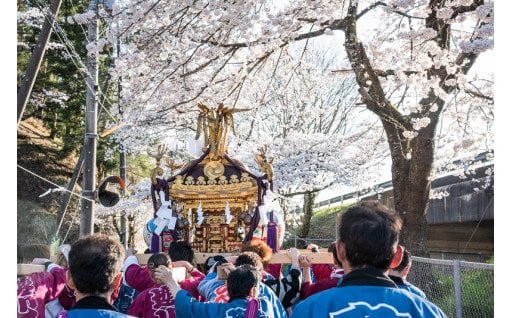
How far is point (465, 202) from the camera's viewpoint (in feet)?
29.0

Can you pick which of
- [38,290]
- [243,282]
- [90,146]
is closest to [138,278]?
[38,290]

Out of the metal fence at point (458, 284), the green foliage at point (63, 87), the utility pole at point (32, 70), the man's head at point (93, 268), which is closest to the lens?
the man's head at point (93, 268)

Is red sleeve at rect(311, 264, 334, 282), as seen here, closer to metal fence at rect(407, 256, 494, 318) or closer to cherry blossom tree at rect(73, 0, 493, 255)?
metal fence at rect(407, 256, 494, 318)

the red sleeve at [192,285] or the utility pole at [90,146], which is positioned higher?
the utility pole at [90,146]

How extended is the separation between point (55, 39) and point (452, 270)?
10468mm

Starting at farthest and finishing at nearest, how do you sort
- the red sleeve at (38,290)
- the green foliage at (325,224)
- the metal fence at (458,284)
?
the green foliage at (325,224), the metal fence at (458,284), the red sleeve at (38,290)

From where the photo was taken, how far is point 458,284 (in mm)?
4945

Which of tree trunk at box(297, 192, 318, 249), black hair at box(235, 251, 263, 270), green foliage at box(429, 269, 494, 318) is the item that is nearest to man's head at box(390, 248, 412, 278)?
black hair at box(235, 251, 263, 270)

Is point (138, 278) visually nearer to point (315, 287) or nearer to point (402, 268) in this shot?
point (315, 287)

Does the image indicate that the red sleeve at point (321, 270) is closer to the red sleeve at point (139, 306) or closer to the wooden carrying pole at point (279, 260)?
the wooden carrying pole at point (279, 260)

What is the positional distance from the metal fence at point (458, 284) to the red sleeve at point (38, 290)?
2.87m

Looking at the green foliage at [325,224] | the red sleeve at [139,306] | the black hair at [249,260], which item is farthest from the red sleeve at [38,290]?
the green foliage at [325,224]

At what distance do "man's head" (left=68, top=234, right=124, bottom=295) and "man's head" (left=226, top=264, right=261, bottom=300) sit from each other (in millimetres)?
652

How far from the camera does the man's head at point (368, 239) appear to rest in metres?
1.85
